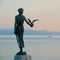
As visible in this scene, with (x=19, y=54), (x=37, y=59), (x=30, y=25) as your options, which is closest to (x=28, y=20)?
(x=30, y=25)

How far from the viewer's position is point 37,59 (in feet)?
115

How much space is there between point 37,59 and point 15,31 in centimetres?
1435

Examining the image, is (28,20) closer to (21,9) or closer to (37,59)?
(21,9)

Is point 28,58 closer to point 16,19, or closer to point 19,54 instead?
point 19,54

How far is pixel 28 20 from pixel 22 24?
35 centimetres

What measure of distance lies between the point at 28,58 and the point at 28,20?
5.46ft

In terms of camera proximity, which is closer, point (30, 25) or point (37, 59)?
point (30, 25)

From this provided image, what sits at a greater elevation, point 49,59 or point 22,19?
point 22,19

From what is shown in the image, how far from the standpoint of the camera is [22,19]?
68.0 ft

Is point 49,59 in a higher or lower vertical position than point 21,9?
lower

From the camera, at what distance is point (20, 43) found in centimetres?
2098

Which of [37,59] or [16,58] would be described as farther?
[37,59]

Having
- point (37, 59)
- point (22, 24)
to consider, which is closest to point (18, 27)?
point (22, 24)

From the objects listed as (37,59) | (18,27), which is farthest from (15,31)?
(37,59)
